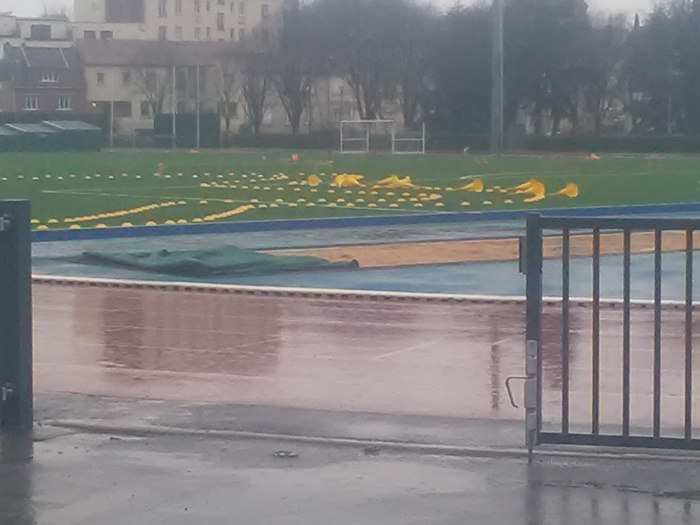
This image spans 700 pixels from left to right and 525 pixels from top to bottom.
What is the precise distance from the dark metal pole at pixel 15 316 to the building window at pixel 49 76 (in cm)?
9708

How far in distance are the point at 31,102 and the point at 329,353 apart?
95.1 meters

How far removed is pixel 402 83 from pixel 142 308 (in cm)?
7273

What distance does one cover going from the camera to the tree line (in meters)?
77.0

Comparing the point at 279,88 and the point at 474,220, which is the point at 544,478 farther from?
the point at 279,88

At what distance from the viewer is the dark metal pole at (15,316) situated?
27.5ft

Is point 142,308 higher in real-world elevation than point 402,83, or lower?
lower


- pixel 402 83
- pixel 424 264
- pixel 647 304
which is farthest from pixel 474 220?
pixel 402 83

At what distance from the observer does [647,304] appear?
13828 millimetres

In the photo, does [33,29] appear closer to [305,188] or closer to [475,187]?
[305,188]

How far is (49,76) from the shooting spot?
10319 cm

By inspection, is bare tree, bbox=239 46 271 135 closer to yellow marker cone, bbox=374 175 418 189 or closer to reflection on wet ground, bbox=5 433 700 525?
yellow marker cone, bbox=374 175 418 189

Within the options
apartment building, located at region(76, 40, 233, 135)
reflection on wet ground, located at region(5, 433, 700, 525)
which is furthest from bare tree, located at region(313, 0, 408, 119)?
reflection on wet ground, located at region(5, 433, 700, 525)

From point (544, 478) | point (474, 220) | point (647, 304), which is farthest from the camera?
point (474, 220)

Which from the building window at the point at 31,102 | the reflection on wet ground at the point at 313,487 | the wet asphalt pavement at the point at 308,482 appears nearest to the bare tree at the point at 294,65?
the building window at the point at 31,102
